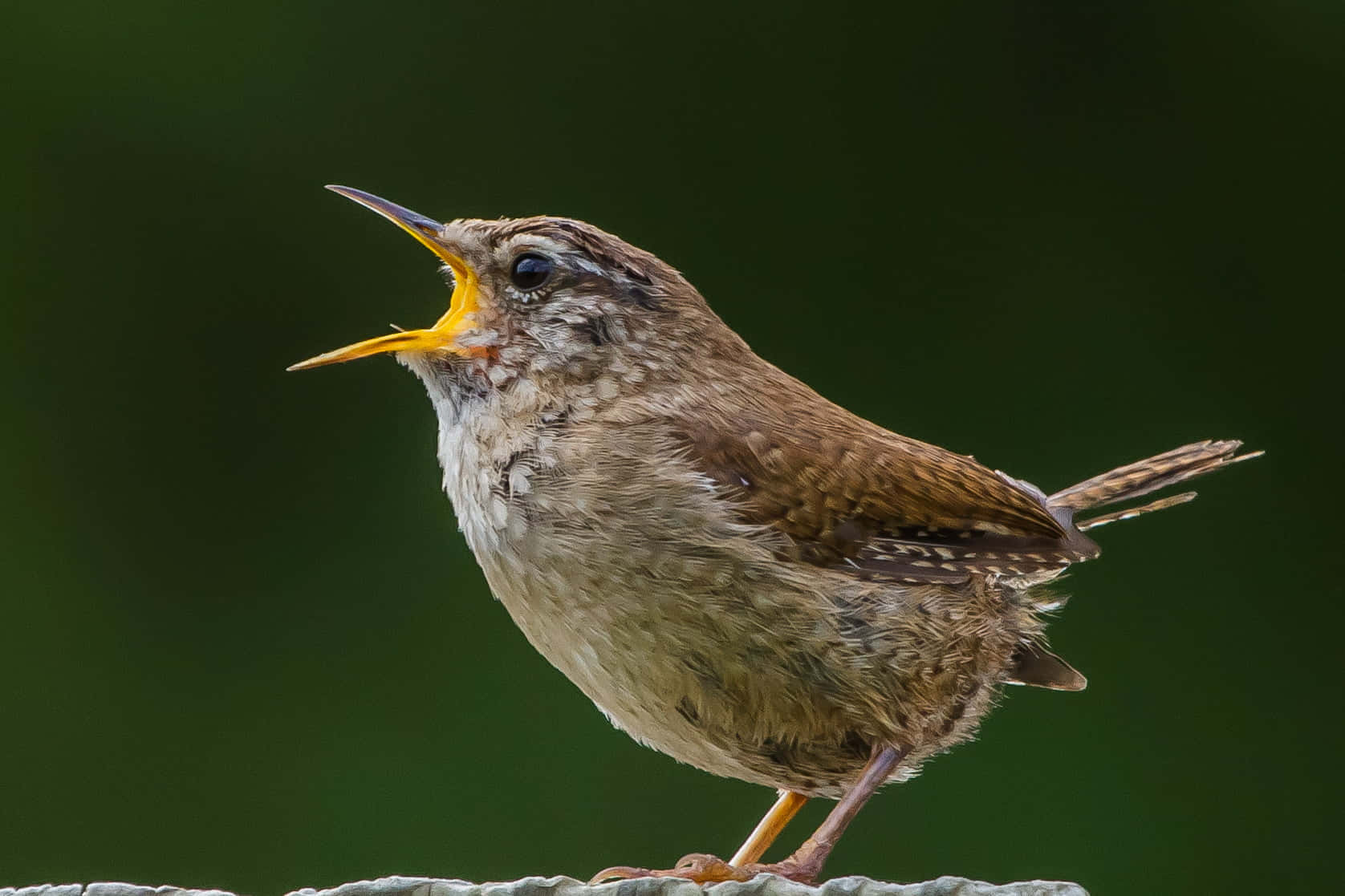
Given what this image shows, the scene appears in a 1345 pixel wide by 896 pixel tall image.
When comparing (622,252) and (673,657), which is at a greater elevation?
(622,252)

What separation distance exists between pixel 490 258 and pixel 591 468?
51 cm

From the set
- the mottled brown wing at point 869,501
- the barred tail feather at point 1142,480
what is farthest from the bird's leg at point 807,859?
the barred tail feather at point 1142,480

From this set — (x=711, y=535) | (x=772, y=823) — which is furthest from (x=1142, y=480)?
(x=711, y=535)

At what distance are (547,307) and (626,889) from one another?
1316mm

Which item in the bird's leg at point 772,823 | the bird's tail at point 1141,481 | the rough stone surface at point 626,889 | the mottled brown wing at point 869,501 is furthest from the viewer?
the bird's tail at point 1141,481

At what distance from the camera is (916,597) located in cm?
266

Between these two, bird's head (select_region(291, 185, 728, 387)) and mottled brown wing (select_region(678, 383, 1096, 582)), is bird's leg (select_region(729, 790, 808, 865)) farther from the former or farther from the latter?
bird's head (select_region(291, 185, 728, 387))

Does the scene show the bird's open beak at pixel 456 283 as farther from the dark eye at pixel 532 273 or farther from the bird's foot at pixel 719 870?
the bird's foot at pixel 719 870

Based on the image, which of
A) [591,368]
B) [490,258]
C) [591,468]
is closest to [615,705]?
[591,468]

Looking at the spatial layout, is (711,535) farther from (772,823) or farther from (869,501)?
(772,823)

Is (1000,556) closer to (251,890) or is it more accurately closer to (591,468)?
(591,468)

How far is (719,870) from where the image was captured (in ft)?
7.92

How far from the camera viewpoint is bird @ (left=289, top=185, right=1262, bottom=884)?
249 cm

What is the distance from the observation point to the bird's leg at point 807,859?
2393 millimetres
